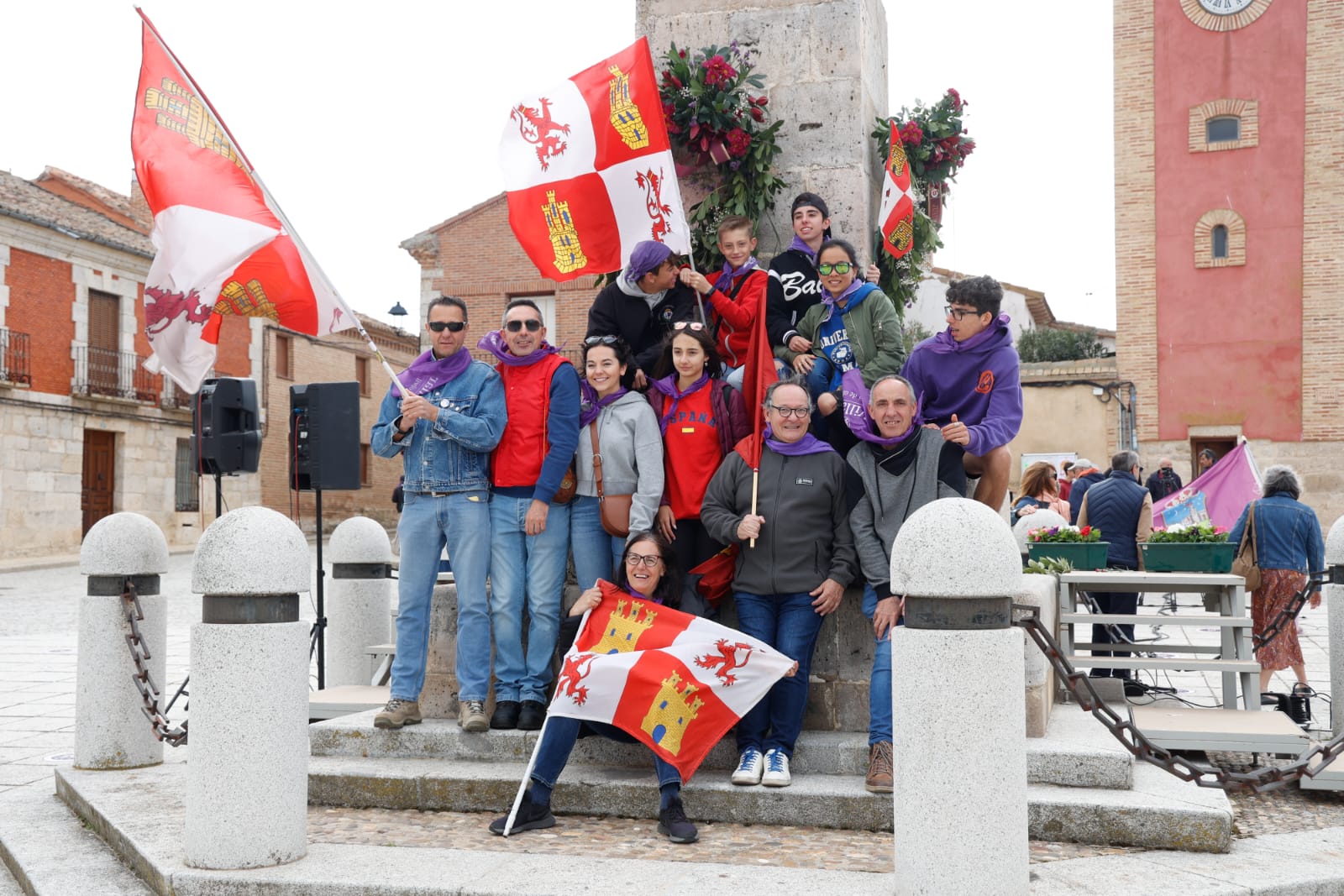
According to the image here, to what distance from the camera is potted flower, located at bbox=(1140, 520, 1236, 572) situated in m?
7.55

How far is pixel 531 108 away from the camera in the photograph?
6.62 m

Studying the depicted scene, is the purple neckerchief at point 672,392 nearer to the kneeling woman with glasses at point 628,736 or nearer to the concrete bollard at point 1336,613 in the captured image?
the kneeling woman with glasses at point 628,736

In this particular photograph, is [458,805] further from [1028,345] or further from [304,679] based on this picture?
[1028,345]

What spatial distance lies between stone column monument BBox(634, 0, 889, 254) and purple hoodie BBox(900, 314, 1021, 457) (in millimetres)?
1568

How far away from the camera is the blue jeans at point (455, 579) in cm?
580

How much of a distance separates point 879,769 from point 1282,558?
461cm

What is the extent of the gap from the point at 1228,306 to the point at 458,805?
92.1ft

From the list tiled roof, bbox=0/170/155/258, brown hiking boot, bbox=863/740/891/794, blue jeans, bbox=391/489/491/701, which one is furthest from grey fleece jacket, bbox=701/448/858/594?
tiled roof, bbox=0/170/155/258

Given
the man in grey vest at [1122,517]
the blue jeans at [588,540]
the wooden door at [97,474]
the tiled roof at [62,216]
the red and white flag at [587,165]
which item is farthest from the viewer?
the wooden door at [97,474]

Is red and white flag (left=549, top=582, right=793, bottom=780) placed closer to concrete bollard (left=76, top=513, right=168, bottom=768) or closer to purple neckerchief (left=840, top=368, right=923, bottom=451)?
purple neckerchief (left=840, top=368, right=923, bottom=451)

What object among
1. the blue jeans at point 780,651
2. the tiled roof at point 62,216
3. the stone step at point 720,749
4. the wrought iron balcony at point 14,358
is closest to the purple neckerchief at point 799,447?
the blue jeans at point 780,651

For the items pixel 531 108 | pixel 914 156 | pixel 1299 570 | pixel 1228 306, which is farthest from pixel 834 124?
pixel 1228 306

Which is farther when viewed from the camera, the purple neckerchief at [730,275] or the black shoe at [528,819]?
the purple neckerchief at [730,275]

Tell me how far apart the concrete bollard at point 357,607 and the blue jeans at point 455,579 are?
7.49ft
